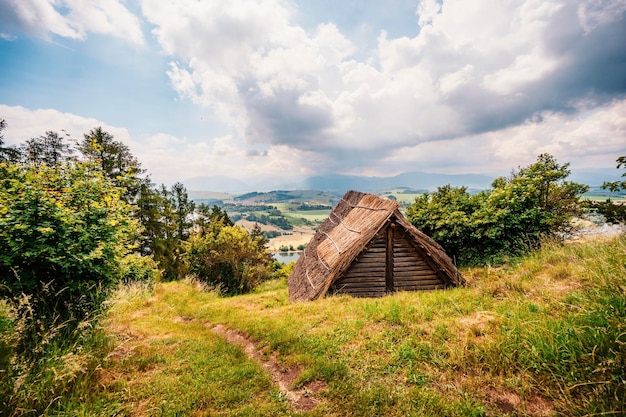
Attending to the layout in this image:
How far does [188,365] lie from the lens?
4.93 meters

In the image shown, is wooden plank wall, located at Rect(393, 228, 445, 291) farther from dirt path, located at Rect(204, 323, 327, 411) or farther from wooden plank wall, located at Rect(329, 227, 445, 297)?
dirt path, located at Rect(204, 323, 327, 411)

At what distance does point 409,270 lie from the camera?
1148 centimetres

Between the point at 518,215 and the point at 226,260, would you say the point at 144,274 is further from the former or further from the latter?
the point at 518,215

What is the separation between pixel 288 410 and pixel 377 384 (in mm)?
1492

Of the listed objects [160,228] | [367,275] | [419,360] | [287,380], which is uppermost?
[160,228]

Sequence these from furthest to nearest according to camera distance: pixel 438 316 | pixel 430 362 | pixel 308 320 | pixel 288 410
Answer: pixel 308 320 → pixel 438 316 → pixel 430 362 → pixel 288 410

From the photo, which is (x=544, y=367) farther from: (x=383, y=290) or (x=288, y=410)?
(x=383, y=290)

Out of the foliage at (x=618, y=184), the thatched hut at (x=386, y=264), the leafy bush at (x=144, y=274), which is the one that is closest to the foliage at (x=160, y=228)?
the leafy bush at (x=144, y=274)

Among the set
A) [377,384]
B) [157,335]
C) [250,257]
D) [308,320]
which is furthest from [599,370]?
[250,257]

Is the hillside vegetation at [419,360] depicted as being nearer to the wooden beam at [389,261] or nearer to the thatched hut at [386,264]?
the thatched hut at [386,264]

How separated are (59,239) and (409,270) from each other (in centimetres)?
1198

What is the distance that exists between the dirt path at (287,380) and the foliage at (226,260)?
49.7 ft

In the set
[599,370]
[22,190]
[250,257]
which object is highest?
[22,190]

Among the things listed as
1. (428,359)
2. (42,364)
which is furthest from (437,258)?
(42,364)
